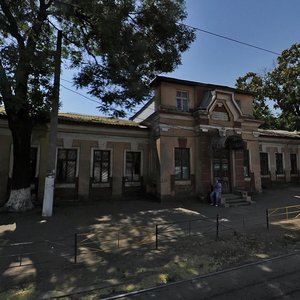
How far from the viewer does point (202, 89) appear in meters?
17.5

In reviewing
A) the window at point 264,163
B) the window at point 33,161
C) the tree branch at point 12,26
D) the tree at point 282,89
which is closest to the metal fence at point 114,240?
the window at point 33,161

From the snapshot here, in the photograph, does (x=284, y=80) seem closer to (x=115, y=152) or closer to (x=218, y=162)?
(x=218, y=162)

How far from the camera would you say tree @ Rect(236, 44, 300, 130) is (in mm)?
27816

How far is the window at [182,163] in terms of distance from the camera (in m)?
16.3

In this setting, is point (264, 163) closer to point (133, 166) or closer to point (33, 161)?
point (133, 166)

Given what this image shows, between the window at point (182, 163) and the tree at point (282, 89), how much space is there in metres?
13.9

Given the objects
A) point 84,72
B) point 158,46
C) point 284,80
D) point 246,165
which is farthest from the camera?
point 284,80

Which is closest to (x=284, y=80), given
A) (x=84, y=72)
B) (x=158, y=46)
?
(x=158, y=46)

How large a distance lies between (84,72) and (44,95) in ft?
7.35

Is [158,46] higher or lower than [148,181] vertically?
higher

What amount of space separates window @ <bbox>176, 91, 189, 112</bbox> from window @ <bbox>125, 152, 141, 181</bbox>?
4.13 m

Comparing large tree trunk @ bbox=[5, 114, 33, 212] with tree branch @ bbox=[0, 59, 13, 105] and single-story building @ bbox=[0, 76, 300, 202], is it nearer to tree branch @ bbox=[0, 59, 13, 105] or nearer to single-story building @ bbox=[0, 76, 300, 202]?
tree branch @ bbox=[0, 59, 13, 105]

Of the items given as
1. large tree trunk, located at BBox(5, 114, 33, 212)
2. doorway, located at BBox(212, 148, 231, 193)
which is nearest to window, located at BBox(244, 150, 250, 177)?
doorway, located at BBox(212, 148, 231, 193)

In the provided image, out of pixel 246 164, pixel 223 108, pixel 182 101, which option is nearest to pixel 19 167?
pixel 182 101
